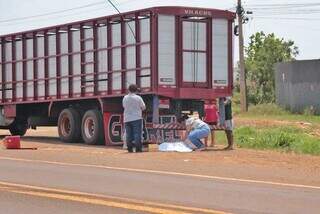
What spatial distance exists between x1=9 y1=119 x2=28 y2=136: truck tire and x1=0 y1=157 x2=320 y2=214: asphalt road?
13213 mm

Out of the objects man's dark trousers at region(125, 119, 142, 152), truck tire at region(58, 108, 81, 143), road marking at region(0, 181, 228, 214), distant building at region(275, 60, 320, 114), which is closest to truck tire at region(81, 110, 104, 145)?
truck tire at region(58, 108, 81, 143)

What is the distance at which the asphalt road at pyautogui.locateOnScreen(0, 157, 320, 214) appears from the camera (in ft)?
31.6

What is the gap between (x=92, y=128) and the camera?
22.4m

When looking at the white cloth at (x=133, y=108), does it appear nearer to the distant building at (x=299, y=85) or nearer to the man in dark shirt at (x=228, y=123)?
the man in dark shirt at (x=228, y=123)

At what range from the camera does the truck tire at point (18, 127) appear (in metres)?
27.2

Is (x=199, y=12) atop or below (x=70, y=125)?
atop

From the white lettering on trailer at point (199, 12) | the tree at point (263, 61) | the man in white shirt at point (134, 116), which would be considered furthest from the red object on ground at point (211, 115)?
the tree at point (263, 61)

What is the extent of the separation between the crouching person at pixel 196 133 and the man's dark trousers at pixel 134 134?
55.6 inches

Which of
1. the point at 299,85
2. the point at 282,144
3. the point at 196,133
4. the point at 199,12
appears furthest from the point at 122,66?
the point at 299,85

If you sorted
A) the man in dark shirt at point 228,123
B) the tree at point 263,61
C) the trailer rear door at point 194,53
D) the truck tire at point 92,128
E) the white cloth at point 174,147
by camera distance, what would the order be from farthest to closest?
1. the tree at point 263,61
2. the truck tire at point 92,128
3. the trailer rear door at point 194,53
4. the man in dark shirt at point 228,123
5. the white cloth at point 174,147

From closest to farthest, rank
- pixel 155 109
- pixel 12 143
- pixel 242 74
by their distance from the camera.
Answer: pixel 155 109 < pixel 12 143 < pixel 242 74

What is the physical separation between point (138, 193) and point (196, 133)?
8100mm

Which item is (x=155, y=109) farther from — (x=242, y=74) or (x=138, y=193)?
(x=242, y=74)

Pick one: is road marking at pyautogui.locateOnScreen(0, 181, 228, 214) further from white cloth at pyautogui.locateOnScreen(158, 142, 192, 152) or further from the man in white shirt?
white cloth at pyautogui.locateOnScreen(158, 142, 192, 152)
